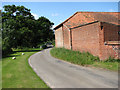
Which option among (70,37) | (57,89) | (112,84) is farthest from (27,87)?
(70,37)

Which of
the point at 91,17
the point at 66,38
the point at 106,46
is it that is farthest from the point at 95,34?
the point at 66,38

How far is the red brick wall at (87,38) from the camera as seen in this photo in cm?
1483

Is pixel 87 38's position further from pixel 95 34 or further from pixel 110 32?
pixel 110 32

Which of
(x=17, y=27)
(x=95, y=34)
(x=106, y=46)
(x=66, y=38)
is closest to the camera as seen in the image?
(x=106, y=46)

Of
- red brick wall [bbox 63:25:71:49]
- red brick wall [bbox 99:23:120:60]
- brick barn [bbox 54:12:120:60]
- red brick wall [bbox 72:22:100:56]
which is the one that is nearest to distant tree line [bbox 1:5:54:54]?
red brick wall [bbox 63:25:71:49]

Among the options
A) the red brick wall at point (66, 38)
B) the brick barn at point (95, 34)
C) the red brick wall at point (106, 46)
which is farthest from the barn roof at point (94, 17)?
the red brick wall at point (106, 46)

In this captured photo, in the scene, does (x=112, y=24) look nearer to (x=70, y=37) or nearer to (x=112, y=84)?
(x=70, y=37)

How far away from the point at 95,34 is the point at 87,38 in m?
1.78

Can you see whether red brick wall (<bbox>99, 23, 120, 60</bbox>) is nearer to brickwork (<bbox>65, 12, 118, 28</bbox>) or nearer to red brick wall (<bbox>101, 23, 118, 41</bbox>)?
red brick wall (<bbox>101, 23, 118, 41</bbox>)

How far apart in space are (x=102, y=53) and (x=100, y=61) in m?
0.99

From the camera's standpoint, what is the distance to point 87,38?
54.3 feet

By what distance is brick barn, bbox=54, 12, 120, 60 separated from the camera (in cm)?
1391

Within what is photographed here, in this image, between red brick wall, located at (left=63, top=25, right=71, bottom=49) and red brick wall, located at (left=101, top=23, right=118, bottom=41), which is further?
red brick wall, located at (left=63, top=25, right=71, bottom=49)

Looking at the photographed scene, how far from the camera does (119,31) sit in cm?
1527
